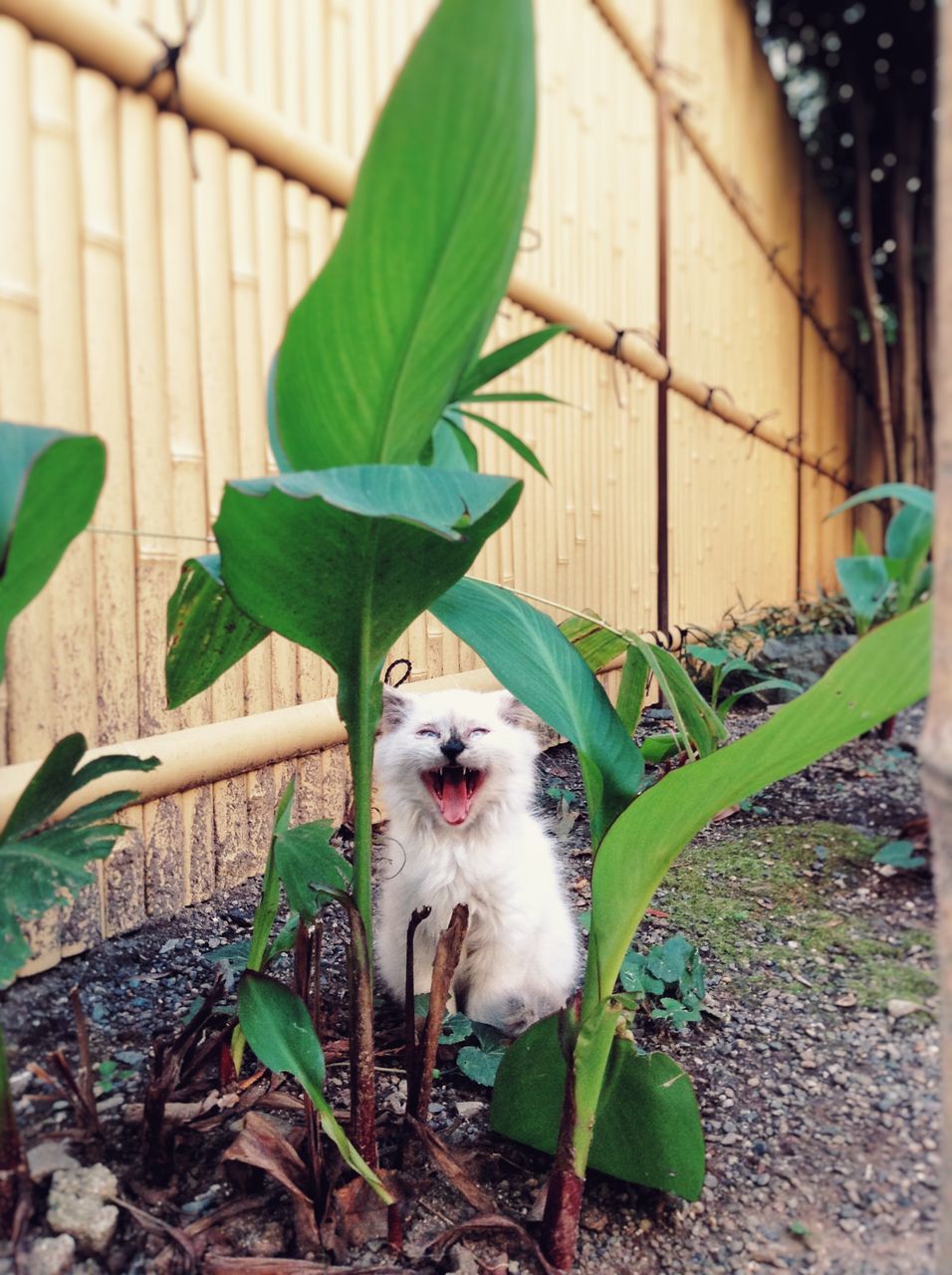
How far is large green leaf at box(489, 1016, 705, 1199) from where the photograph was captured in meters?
0.85

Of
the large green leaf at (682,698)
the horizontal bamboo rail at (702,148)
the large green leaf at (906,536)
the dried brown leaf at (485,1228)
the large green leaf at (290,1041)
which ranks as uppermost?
the horizontal bamboo rail at (702,148)

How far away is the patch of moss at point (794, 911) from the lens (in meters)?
1.04

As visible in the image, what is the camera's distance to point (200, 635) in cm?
88

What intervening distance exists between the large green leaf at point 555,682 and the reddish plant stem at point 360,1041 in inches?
9.9

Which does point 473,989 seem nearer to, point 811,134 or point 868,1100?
point 868,1100

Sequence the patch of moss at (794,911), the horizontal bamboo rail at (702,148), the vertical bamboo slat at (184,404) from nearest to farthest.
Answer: the patch of moss at (794,911)
the vertical bamboo slat at (184,404)
the horizontal bamboo rail at (702,148)

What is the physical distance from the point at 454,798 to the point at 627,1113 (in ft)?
2.00

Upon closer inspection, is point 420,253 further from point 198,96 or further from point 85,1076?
point 198,96

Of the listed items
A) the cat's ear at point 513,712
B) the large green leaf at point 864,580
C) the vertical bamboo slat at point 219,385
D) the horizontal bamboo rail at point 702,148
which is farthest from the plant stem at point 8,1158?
the horizontal bamboo rail at point 702,148

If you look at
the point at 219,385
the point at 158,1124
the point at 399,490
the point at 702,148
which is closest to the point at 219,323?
the point at 219,385

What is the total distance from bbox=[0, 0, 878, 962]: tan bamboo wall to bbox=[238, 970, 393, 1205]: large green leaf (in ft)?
1.52

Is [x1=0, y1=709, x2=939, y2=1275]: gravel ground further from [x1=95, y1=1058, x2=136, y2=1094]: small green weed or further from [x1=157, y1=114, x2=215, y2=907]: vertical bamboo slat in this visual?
[x1=157, y1=114, x2=215, y2=907]: vertical bamboo slat

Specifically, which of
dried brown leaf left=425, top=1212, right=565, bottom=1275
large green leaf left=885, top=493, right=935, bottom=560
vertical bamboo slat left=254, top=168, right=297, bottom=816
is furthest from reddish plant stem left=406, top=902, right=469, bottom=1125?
large green leaf left=885, top=493, right=935, bottom=560

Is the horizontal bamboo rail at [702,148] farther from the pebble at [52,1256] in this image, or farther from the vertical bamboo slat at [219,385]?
the pebble at [52,1256]
